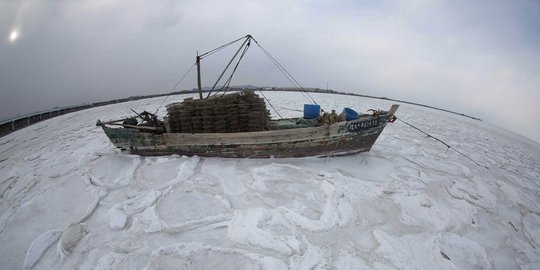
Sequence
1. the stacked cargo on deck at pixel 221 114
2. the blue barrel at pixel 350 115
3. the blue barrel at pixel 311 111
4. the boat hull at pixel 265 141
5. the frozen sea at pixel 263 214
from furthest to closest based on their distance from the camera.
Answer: the blue barrel at pixel 311 111, the blue barrel at pixel 350 115, the stacked cargo on deck at pixel 221 114, the boat hull at pixel 265 141, the frozen sea at pixel 263 214

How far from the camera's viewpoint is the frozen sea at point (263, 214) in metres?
3.12

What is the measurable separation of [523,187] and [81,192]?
11.0 m

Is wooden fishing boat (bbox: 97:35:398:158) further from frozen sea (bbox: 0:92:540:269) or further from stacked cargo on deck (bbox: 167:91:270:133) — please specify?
frozen sea (bbox: 0:92:540:269)

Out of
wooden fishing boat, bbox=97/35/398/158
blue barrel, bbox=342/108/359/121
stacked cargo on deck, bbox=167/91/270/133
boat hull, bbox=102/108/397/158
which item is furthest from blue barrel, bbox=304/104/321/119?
stacked cargo on deck, bbox=167/91/270/133

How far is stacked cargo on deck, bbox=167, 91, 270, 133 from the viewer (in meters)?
6.00

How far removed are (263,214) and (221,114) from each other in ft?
10.5

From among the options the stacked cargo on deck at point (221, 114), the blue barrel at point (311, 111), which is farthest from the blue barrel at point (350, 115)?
the stacked cargo on deck at point (221, 114)

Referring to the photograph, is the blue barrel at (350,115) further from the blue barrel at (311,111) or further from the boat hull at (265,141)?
the blue barrel at (311,111)

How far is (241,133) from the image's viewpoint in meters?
5.82

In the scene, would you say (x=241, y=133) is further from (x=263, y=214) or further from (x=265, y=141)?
(x=263, y=214)

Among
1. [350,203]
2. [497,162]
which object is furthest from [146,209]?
[497,162]

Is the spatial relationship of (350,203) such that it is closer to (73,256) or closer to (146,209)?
(146,209)

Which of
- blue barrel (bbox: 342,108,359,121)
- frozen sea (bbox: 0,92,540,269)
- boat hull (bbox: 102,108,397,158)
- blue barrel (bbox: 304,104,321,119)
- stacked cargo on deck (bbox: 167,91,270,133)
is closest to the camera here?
frozen sea (bbox: 0,92,540,269)

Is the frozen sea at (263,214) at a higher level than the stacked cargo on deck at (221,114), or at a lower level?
lower
